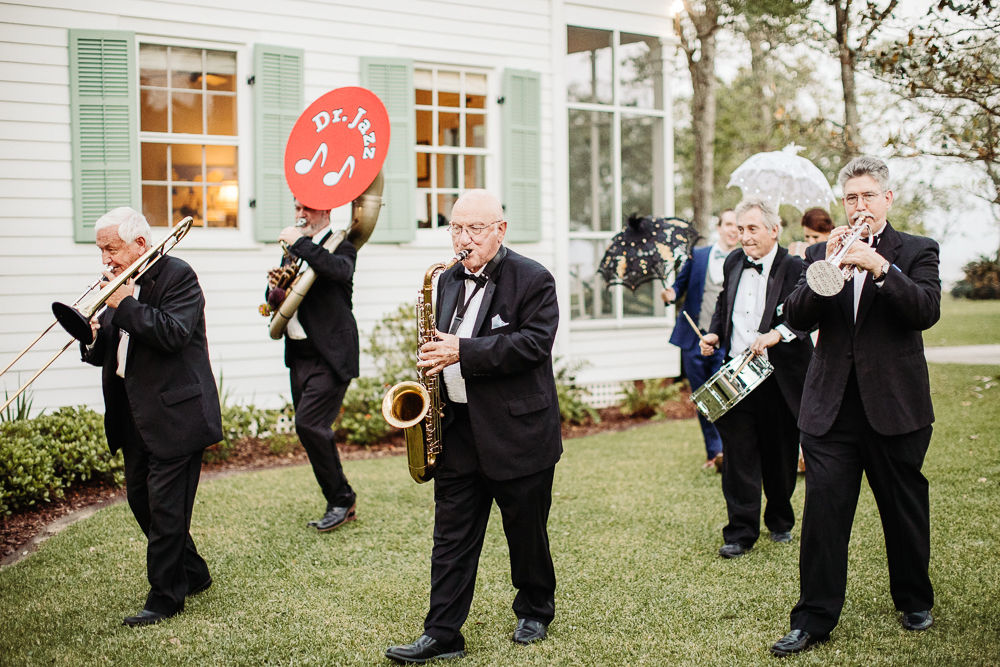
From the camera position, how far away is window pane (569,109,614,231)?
36.7 ft

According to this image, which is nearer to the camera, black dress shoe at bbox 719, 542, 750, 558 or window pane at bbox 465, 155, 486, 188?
black dress shoe at bbox 719, 542, 750, 558

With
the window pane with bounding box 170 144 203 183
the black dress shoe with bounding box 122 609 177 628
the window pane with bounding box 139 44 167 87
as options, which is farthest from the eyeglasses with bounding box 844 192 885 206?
the window pane with bounding box 139 44 167 87

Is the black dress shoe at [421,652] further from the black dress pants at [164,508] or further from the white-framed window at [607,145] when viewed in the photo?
the white-framed window at [607,145]

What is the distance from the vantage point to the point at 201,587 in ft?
15.6

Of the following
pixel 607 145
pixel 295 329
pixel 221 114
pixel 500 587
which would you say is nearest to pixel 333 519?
pixel 295 329

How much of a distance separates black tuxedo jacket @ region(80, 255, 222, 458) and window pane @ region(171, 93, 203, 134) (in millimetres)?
4839

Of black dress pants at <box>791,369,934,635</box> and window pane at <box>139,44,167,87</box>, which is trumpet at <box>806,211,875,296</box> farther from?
window pane at <box>139,44,167,87</box>

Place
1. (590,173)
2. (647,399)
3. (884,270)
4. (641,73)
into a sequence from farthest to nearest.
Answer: (641,73), (590,173), (647,399), (884,270)

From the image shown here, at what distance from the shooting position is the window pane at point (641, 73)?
11.4 m

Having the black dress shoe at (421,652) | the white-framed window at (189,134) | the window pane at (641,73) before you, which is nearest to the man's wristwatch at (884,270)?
the black dress shoe at (421,652)

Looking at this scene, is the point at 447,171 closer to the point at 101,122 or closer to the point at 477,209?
the point at 101,122

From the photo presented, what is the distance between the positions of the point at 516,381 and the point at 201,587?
2.31 m

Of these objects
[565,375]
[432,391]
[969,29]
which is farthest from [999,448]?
[432,391]

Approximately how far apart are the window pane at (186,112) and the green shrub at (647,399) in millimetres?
5868
